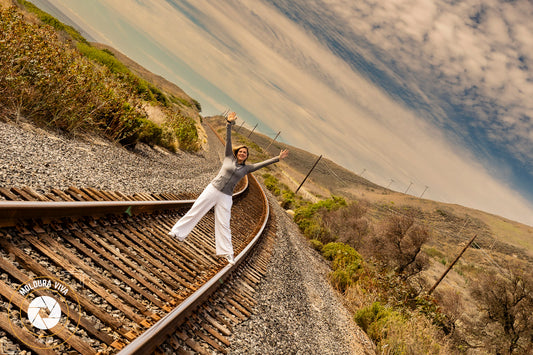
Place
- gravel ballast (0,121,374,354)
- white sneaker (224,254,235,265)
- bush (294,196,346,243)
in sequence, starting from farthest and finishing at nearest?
bush (294,196,346,243)
white sneaker (224,254,235,265)
gravel ballast (0,121,374,354)

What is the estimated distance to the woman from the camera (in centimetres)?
542

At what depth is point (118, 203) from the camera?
4.62 metres

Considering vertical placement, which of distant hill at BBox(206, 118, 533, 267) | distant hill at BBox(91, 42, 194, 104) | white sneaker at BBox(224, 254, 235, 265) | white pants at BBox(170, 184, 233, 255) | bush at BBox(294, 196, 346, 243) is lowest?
white sneaker at BBox(224, 254, 235, 265)

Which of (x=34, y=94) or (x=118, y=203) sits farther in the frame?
(x=34, y=94)

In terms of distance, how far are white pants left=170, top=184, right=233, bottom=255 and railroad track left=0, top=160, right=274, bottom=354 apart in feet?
0.82

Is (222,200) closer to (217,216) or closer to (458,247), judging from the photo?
(217,216)

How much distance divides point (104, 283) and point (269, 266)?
15.6 feet

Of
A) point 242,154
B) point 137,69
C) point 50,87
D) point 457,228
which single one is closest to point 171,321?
point 242,154

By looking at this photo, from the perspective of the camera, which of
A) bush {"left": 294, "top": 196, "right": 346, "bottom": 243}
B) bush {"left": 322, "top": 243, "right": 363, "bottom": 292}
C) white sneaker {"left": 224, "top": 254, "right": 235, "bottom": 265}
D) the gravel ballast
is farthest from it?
bush {"left": 294, "top": 196, "right": 346, "bottom": 243}

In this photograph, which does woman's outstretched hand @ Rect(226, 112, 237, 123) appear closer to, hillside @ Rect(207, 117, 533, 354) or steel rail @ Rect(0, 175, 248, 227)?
steel rail @ Rect(0, 175, 248, 227)

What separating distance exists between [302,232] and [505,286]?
414 inches

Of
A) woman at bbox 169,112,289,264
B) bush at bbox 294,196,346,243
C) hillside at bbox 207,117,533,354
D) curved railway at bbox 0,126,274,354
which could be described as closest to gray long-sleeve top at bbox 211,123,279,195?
woman at bbox 169,112,289,264

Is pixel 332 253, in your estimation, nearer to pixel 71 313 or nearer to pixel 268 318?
pixel 268 318

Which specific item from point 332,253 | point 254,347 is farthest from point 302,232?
point 254,347
